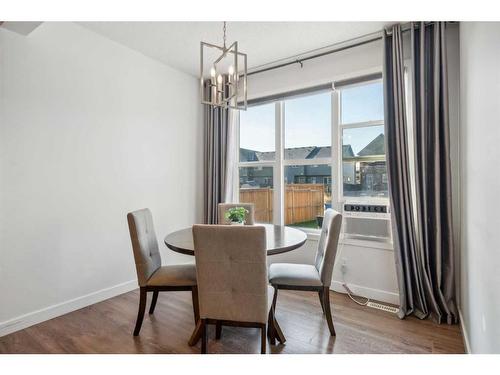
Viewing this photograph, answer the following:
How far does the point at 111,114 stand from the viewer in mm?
2795

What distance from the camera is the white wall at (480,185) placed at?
1208mm

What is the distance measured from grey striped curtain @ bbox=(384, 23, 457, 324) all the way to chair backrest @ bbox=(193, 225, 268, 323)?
151 cm

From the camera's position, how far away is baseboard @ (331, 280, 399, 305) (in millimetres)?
2594

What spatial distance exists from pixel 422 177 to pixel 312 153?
1.19 m

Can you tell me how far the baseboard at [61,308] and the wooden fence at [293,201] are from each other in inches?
67.9

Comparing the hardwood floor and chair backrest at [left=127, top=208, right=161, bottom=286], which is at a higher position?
chair backrest at [left=127, top=208, right=161, bottom=286]

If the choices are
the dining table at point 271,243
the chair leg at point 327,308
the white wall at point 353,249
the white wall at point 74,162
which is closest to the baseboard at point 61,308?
the white wall at point 74,162

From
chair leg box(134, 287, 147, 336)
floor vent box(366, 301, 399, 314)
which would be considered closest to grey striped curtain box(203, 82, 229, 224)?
chair leg box(134, 287, 147, 336)

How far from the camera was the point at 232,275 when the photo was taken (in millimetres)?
1597

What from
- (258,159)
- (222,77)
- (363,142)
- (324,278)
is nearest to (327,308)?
(324,278)

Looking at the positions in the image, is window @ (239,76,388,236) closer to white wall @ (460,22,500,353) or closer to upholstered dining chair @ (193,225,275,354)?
white wall @ (460,22,500,353)

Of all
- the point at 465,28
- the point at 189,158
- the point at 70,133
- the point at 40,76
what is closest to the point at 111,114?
the point at 70,133

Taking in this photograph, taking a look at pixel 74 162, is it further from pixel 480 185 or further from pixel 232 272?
pixel 480 185

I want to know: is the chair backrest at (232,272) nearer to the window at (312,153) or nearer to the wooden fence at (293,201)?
the window at (312,153)
